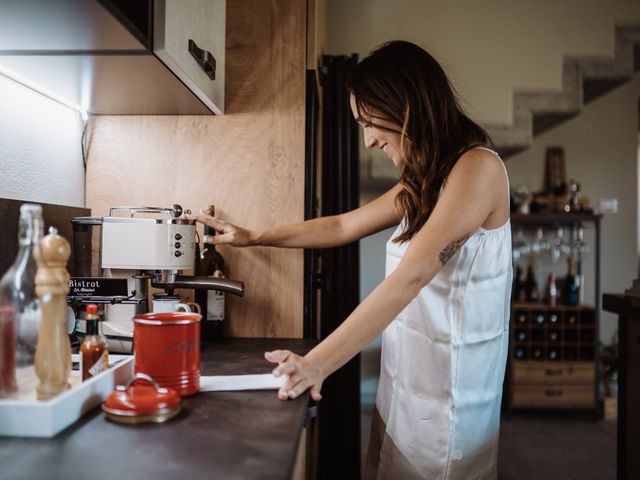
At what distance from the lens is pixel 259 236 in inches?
64.2

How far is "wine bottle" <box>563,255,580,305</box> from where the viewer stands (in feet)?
13.4

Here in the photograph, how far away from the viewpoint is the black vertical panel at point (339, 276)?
2.44m

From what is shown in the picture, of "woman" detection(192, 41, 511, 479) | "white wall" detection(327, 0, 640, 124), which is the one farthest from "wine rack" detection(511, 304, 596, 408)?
"woman" detection(192, 41, 511, 479)

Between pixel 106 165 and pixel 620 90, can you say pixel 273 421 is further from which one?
pixel 620 90

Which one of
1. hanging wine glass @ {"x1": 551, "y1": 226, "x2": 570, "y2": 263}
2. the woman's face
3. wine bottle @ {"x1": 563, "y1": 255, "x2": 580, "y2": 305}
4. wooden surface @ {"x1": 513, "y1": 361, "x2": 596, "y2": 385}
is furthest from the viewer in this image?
hanging wine glass @ {"x1": 551, "y1": 226, "x2": 570, "y2": 263}

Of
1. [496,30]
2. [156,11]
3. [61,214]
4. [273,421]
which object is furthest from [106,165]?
[496,30]

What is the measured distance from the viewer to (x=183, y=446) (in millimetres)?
757

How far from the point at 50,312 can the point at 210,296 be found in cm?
77

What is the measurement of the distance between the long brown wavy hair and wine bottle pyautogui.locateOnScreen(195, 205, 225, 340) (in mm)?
586

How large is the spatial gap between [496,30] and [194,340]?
3.65 metres

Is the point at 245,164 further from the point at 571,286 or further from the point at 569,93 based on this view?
the point at 571,286

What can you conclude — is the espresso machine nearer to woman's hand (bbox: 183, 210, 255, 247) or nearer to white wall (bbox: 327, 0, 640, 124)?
woman's hand (bbox: 183, 210, 255, 247)

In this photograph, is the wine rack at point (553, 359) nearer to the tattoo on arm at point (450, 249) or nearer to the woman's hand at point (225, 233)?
the woman's hand at point (225, 233)

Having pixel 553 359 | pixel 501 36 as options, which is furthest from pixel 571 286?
pixel 501 36
